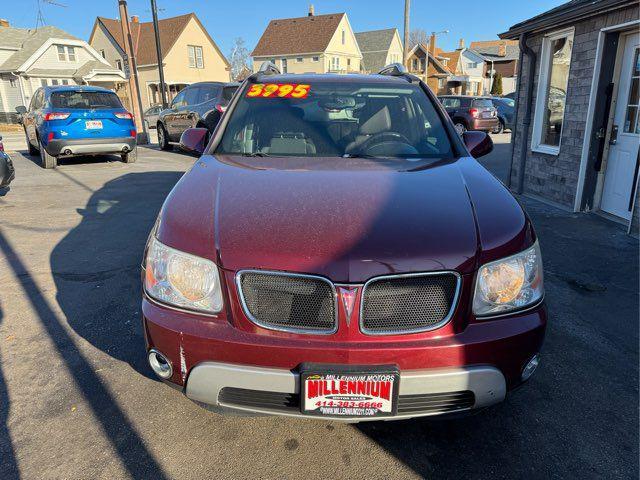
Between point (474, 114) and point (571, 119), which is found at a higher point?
point (571, 119)

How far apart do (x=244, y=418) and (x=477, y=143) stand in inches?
94.0

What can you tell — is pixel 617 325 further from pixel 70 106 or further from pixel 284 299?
pixel 70 106

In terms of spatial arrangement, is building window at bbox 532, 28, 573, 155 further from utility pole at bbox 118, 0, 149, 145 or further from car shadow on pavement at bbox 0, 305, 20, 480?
utility pole at bbox 118, 0, 149, 145

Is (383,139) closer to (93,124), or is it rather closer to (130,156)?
(93,124)

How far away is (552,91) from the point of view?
7.64 metres

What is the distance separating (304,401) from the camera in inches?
73.6

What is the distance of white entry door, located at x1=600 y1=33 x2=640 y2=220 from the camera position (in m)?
5.96

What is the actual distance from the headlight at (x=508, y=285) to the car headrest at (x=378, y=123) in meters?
1.52

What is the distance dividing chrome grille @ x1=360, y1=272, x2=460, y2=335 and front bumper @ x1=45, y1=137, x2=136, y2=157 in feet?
32.8

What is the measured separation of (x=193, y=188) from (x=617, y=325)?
3.20m

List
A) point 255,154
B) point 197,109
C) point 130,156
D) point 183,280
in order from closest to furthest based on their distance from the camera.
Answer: point 183,280 → point 255,154 → point 130,156 → point 197,109

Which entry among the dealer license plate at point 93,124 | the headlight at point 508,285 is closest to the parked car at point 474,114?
the dealer license plate at point 93,124

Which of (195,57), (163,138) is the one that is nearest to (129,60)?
(163,138)

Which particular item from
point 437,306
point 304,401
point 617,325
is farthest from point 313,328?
point 617,325
